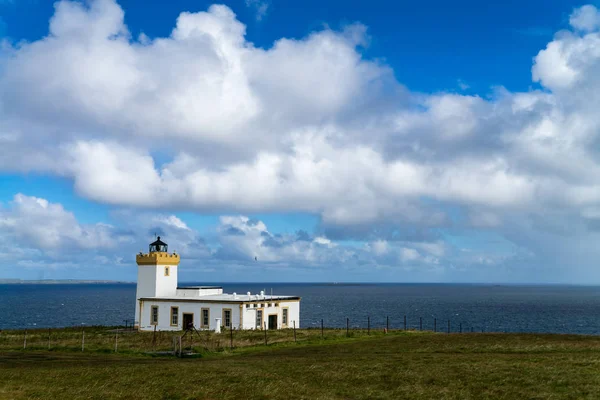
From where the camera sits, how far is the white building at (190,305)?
2019 inches

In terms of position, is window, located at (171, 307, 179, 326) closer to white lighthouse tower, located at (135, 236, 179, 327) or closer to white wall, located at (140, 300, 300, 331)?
white wall, located at (140, 300, 300, 331)

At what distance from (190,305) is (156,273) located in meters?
6.44

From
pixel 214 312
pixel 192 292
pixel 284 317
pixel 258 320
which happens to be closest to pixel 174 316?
pixel 192 292

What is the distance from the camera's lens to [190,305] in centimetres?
5338

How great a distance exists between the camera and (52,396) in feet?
62.4

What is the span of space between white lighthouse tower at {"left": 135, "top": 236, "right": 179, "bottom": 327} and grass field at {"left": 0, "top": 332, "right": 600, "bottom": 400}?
2401cm

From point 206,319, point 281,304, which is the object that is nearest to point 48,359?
point 206,319

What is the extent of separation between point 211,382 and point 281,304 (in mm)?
33227

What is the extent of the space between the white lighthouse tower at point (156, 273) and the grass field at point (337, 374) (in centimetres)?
2401

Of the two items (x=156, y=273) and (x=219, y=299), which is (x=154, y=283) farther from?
(x=219, y=299)

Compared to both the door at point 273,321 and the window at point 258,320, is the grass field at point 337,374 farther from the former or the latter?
the door at point 273,321

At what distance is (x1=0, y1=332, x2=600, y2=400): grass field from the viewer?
19.3m

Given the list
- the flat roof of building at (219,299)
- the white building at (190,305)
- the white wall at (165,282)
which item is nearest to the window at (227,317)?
the white building at (190,305)

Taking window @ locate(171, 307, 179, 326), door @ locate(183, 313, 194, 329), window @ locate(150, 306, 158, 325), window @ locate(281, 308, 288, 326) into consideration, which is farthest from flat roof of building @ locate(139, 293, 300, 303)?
door @ locate(183, 313, 194, 329)
